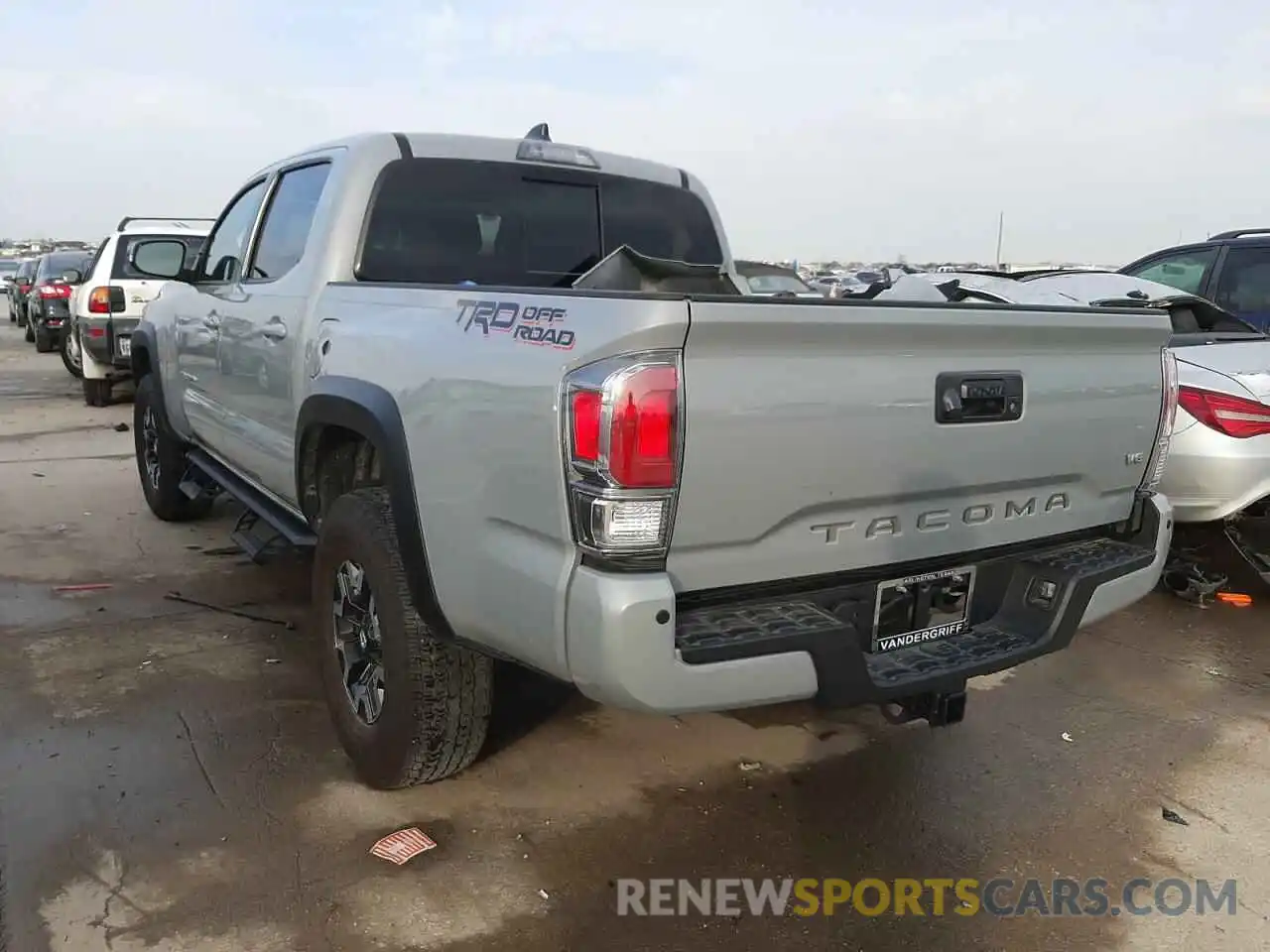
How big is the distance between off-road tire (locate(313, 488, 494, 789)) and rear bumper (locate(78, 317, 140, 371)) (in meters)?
9.13

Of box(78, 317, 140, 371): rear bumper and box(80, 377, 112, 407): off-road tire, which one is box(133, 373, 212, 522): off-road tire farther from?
box(80, 377, 112, 407): off-road tire

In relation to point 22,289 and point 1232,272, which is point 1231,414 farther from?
point 22,289

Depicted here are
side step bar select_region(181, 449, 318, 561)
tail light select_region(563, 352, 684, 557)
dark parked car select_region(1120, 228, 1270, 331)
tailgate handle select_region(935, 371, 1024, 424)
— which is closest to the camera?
tail light select_region(563, 352, 684, 557)

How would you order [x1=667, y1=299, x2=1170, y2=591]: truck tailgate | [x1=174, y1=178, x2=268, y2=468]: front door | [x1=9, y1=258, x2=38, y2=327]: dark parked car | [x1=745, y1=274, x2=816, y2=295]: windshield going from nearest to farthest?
[x1=667, y1=299, x2=1170, y2=591]: truck tailgate
[x1=174, y1=178, x2=268, y2=468]: front door
[x1=745, y1=274, x2=816, y2=295]: windshield
[x1=9, y1=258, x2=38, y2=327]: dark parked car

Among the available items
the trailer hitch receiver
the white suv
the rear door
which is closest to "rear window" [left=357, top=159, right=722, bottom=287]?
the trailer hitch receiver

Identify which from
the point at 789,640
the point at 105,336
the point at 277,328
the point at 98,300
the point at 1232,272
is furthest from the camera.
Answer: the point at 105,336

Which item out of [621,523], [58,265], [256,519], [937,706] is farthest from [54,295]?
[937,706]

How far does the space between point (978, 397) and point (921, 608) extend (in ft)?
1.91

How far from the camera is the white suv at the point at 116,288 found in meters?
11.0

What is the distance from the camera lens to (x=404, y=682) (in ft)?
9.82

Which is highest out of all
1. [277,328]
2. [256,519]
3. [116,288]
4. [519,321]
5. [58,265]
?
[519,321]

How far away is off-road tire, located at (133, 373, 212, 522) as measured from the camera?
19.9 ft

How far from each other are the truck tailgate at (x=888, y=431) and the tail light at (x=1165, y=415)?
0.16 feet

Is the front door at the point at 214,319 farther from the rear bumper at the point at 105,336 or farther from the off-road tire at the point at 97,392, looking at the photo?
the off-road tire at the point at 97,392
